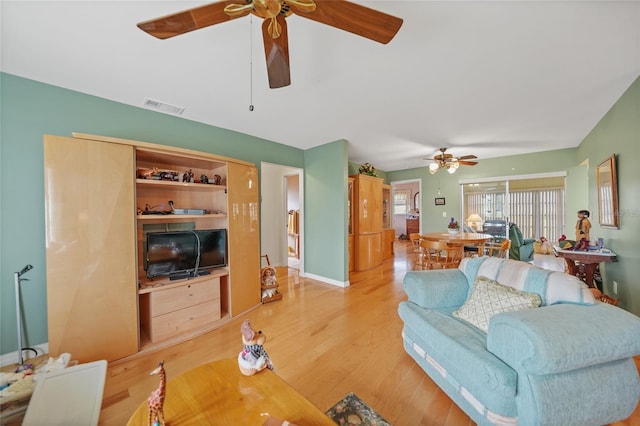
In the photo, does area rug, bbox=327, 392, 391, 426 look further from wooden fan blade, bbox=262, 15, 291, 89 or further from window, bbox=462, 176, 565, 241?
window, bbox=462, 176, 565, 241

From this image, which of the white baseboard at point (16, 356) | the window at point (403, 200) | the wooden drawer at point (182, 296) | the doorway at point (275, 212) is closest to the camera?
the white baseboard at point (16, 356)

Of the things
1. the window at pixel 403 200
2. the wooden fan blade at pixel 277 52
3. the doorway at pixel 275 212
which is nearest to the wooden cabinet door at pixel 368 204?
the doorway at pixel 275 212

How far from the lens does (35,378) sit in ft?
4.41

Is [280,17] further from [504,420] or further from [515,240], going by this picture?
[515,240]

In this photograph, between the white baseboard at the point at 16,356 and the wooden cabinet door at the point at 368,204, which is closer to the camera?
the white baseboard at the point at 16,356

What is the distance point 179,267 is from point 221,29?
2.22 metres

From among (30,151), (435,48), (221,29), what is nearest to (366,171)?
(435,48)

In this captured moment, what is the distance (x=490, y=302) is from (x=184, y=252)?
2.86 metres

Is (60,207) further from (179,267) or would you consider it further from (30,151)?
(179,267)

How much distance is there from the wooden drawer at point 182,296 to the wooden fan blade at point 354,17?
8.36ft

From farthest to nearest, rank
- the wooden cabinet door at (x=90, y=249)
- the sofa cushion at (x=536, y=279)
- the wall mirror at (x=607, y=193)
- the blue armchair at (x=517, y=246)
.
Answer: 1. the blue armchair at (x=517, y=246)
2. the wall mirror at (x=607, y=193)
3. the wooden cabinet door at (x=90, y=249)
4. the sofa cushion at (x=536, y=279)

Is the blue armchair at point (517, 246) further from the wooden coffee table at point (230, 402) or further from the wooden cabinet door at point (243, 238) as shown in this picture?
the wooden coffee table at point (230, 402)

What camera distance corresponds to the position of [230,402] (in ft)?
3.37

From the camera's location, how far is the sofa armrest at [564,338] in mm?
1038
